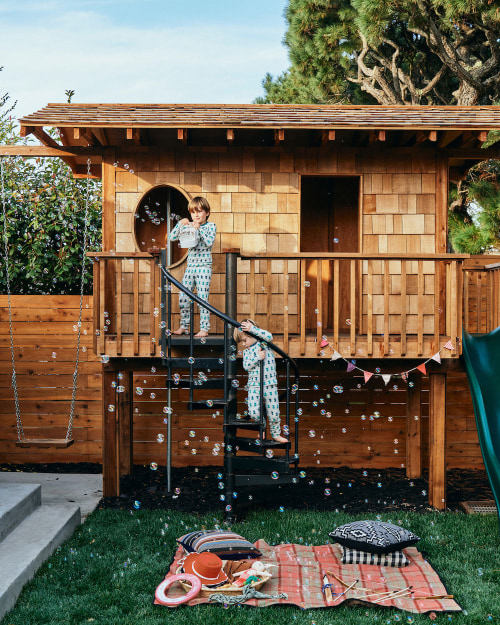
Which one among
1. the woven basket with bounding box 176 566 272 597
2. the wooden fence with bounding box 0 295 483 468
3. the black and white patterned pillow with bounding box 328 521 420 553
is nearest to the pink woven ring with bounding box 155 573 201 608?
the woven basket with bounding box 176 566 272 597

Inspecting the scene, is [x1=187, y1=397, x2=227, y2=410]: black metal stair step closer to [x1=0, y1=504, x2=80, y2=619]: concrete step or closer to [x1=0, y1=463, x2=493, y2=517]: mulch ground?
[x1=0, y1=463, x2=493, y2=517]: mulch ground

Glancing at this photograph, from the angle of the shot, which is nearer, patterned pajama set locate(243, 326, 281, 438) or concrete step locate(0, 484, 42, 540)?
concrete step locate(0, 484, 42, 540)

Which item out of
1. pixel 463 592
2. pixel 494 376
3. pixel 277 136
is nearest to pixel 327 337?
pixel 494 376

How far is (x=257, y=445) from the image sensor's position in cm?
603

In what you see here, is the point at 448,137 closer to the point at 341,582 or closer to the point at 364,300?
the point at 364,300

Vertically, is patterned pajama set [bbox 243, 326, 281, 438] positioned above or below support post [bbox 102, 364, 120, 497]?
above

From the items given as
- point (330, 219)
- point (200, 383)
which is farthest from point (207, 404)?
point (330, 219)

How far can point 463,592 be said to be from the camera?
466 centimetres

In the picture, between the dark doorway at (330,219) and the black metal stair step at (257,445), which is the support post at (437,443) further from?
the black metal stair step at (257,445)

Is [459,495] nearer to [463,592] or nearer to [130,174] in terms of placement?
[463,592]

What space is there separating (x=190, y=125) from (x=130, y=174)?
1.18 metres

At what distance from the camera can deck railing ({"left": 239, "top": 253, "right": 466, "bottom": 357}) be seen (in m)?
6.61

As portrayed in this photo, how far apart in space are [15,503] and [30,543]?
563 millimetres

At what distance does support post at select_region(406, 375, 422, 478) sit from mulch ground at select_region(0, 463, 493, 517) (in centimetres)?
15
